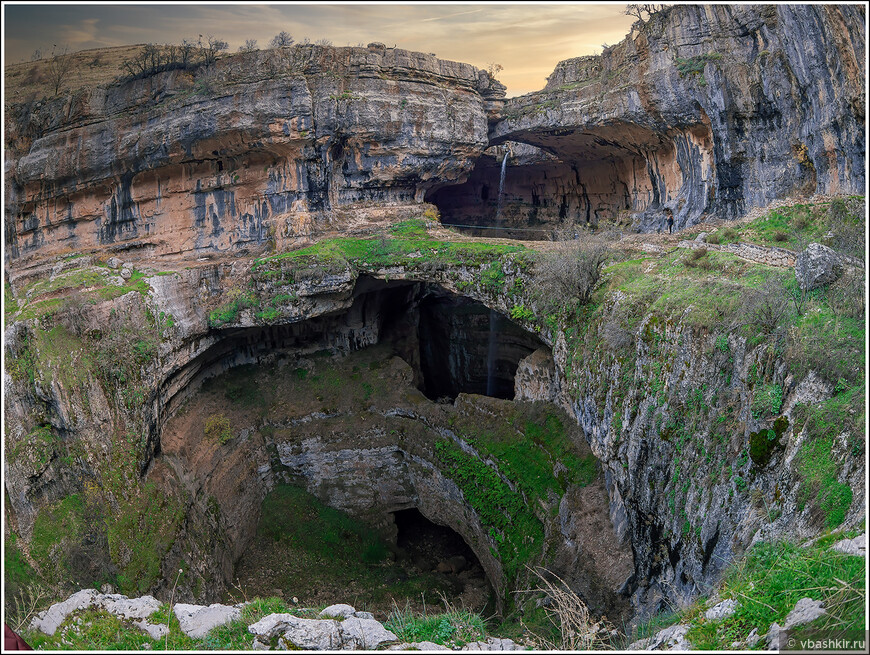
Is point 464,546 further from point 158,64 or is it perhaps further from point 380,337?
point 158,64

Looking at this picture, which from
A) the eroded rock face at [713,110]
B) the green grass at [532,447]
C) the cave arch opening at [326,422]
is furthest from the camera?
the cave arch opening at [326,422]

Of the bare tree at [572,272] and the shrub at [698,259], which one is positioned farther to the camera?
the bare tree at [572,272]

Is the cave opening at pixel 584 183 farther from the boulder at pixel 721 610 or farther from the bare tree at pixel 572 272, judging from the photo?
the boulder at pixel 721 610

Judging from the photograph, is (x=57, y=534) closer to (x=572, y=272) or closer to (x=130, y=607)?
(x=130, y=607)

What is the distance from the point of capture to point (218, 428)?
19.0m

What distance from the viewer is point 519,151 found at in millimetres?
28766

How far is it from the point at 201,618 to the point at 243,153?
18.4 meters

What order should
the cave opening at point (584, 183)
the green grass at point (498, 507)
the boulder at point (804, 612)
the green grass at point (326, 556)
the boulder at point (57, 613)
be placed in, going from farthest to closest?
1. the cave opening at point (584, 183)
2. the green grass at point (326, 556)
3. the green grass at point (498, 507)
4. the boulder at point (57, 613)
5. the boulder at point (804, 612)

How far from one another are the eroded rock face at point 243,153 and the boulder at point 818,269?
53.0ft

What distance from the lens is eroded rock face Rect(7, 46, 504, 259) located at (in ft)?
69.1

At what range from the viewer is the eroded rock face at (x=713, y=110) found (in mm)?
14926

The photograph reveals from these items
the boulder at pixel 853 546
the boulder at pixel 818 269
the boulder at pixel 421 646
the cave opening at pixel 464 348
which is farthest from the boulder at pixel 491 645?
the cave opening at pixel 464 348

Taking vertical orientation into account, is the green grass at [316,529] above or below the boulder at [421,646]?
below

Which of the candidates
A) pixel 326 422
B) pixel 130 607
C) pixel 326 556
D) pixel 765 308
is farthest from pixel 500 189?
pixel 130 607
